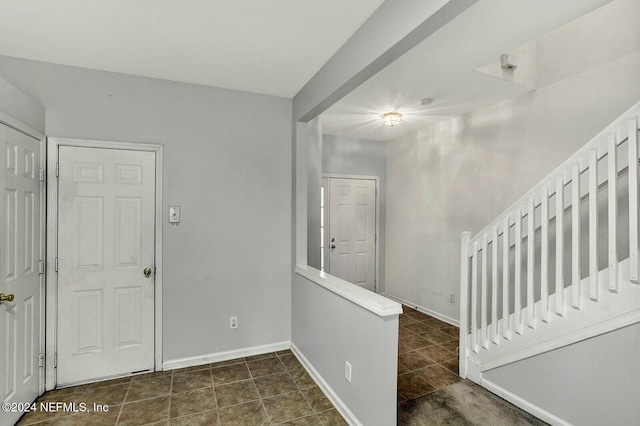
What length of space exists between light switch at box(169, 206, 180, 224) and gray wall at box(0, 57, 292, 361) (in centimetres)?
4

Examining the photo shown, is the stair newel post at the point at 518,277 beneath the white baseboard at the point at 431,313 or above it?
above

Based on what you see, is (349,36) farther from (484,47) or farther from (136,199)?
(136,199)

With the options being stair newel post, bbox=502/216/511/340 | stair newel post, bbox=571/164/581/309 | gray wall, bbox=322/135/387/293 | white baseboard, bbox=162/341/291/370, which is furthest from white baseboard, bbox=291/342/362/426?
gray wall, bbox=322/135/387/293

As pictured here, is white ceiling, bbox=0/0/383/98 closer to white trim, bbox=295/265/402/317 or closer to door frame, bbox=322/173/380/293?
white trim, bbox=295/265/402/317

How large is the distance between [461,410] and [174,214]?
2.78 metres

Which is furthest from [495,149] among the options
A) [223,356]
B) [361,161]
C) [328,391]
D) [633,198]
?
[223,356]

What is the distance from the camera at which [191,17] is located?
196 cm

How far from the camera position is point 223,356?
3029mm

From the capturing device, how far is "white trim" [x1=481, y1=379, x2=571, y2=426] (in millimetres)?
2097

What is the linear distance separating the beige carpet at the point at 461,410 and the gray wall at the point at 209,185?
147 cm

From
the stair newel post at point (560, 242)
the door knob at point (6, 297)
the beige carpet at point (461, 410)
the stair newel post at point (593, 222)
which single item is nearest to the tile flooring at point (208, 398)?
the beige carpet at point (461, 410)

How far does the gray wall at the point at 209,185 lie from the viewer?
2633 mm

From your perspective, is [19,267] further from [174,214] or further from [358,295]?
[358,295]

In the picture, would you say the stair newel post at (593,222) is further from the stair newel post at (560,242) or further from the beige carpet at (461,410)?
the beige carpet at (461,410)
